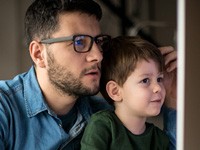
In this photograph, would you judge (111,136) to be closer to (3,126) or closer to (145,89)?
(145,89)

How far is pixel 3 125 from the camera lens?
3.20 ft

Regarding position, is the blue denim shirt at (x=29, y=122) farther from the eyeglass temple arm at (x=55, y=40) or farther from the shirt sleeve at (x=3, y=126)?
the eyeglass temple arm at (x=55, y=40)

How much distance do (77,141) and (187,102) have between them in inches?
22.3

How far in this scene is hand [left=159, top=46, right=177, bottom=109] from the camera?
43.1 inches

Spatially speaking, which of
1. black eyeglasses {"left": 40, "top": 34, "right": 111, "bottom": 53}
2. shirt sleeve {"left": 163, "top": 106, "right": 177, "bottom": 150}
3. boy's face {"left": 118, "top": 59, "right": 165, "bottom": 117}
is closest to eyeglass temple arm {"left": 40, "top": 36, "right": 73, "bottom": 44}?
black eyeglasses {"left": 40, "top": 34, "right": 111, "bottom": 53}

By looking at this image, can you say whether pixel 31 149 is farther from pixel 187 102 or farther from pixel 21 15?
pixel 21 15

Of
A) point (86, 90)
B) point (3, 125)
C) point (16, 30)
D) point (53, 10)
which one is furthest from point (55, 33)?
point (16, 30)

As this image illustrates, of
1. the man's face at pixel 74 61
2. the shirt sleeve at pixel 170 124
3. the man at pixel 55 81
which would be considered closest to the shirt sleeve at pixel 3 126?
the man at pixel 55 81

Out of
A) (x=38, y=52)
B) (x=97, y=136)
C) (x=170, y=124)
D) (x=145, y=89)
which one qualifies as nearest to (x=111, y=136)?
(x=97, y=136)

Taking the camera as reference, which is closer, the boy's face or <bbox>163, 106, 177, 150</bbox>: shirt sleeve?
the boy's face

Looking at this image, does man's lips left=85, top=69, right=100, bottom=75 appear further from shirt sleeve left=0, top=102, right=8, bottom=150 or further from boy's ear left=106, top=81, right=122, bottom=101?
shirt sleeve left=0, top=102, right=8, bottom=150

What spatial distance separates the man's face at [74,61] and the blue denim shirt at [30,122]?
3.3 inches

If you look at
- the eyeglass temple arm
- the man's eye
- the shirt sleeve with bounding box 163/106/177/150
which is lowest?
the shirt sleeve with bounding box 163/106/177/150

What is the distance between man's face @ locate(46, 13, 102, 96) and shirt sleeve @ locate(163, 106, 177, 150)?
0.27 metres
